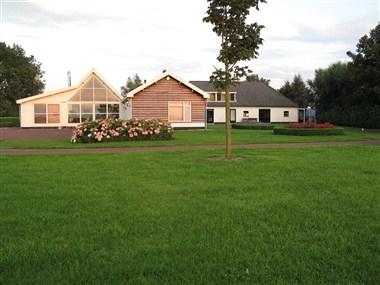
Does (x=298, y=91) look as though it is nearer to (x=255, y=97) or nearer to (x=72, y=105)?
(x=255, y=97)

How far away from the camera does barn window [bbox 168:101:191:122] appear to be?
40.5 m

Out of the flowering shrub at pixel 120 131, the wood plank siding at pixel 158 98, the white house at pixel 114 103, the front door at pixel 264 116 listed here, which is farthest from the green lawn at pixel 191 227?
the front door at pixel 264 116

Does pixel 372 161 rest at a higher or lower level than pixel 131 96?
lower

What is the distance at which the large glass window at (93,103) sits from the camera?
45.4 m

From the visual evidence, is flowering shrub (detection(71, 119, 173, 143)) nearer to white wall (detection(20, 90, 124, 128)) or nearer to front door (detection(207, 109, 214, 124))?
white wall (detection(20, 90, 124, 128))

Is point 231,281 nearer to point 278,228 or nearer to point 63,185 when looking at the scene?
point 278,228

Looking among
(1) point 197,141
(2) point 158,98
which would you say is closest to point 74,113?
(2) point 158,98

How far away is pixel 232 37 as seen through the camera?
1459 centimetres

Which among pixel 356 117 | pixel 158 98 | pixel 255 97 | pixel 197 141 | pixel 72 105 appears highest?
pixel 255 97

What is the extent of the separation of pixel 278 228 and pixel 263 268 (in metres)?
1.50

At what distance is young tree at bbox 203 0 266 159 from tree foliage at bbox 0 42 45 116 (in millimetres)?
72916

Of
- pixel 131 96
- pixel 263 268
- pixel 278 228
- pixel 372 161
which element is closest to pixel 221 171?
pixel 372 161

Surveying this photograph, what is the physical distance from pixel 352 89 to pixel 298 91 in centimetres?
2023

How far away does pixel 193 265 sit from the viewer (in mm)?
4793
